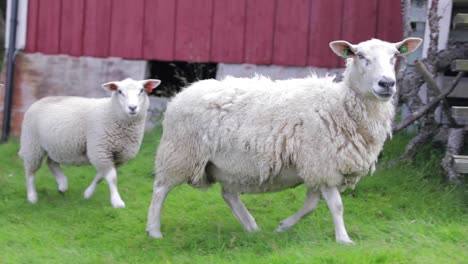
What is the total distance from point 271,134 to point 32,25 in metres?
Result: 6.01

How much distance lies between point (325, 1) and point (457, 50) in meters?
2.40

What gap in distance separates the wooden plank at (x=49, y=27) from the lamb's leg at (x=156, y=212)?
4850 millimetres

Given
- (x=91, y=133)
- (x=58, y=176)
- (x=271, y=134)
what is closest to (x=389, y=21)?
(x=91, y=133)

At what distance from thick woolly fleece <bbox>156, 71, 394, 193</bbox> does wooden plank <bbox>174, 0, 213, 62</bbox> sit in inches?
149

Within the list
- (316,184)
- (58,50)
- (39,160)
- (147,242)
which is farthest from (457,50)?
(58,50)

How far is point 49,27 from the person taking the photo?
10609mm

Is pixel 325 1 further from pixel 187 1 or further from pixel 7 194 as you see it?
pixel 7 194

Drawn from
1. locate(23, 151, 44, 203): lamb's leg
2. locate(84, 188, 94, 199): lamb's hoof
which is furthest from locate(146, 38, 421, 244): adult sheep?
locate(23, 151, 44, 203): lamb's leg

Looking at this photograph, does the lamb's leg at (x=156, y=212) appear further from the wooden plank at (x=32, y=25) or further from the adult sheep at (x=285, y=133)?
the wooden plank at (x=32, y=25)

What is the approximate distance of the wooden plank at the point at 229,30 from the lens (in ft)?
32.9

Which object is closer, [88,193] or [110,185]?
[110,185]

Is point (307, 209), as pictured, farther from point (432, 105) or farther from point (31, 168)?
point (31, 168)

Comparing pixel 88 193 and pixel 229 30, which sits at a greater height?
pixel 229 30

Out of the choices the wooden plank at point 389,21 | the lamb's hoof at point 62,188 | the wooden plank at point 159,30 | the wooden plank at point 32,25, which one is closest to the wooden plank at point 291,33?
the wooden plank at point 389,21
